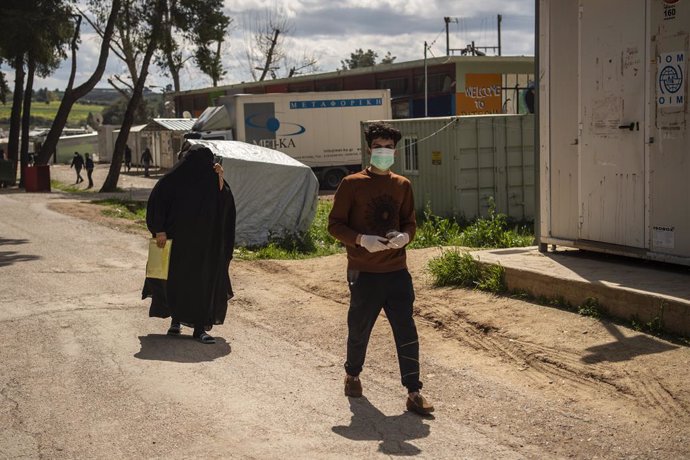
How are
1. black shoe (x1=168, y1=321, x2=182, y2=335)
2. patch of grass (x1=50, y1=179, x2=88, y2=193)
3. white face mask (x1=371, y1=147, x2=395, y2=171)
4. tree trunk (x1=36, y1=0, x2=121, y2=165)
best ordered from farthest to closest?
patch of grass (x1=50, y1=179, x2=88, y2=193) → tree trunk (x1=36, y1=0, x2=121, y2=165) → black shoe (x1=168, y1=321, x2=182, y2=335) → white face mask (x1=371, y1=147, x2=395, y2=171)

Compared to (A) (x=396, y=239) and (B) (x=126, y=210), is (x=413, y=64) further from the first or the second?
(A) (x=396, y=239)

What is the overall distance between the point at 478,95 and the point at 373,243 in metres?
33.4

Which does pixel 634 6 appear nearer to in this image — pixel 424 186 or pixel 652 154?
pixel 652 154

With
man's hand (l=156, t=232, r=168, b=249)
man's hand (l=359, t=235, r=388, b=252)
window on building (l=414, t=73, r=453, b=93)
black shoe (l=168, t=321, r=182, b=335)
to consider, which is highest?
window on building (l=414, t=73, r=453, b=93)

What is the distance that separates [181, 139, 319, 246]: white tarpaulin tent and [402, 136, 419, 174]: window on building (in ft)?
10.7

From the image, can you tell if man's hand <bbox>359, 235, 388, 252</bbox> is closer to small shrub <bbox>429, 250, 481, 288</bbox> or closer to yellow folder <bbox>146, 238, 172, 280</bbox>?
yellow folder <bbox>146, 238, 172, 280</bbox>

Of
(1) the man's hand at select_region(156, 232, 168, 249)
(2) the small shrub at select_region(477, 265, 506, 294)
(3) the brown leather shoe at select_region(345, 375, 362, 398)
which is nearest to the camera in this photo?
(3) the brown leather shoe at select_region(345, 375, 362, 398)

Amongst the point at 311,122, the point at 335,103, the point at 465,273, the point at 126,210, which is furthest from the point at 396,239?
the point at 335,103

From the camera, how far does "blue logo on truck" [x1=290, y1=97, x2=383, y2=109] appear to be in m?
33.9

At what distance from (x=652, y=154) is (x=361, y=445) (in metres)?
4.52

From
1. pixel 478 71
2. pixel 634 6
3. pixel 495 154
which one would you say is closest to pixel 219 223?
pixel 634 6

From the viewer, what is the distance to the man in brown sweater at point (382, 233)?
6.24 meters

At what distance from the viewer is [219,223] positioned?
8633mm

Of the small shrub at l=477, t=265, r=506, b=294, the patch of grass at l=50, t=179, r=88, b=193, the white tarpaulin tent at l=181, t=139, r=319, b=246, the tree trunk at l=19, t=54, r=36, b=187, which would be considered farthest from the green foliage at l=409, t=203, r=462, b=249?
the tree trunk at l=19, t=54, r=36, b=187
